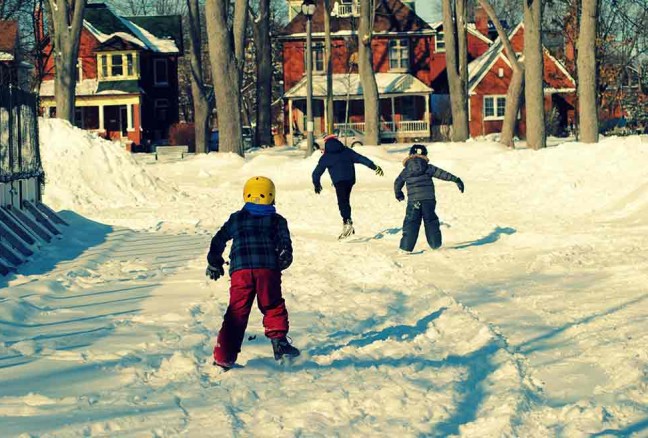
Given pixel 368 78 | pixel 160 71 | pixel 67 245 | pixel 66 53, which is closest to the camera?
pixel 67 245

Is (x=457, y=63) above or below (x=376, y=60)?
below

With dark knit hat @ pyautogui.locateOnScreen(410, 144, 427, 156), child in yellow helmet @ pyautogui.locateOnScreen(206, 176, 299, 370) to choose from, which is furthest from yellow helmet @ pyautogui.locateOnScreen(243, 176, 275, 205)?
dark knit hat @ pyautogui.locateOnScreen(410, 144, 427, 156)

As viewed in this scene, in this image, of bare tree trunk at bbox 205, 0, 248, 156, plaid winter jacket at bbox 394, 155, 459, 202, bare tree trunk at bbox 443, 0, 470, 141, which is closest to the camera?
plaid winter jacket at bbox 394, 155, 459, 202

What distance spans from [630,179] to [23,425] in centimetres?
1622

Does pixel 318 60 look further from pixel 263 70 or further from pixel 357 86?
pixel 263 70

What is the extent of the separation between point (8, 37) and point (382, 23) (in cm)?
2091

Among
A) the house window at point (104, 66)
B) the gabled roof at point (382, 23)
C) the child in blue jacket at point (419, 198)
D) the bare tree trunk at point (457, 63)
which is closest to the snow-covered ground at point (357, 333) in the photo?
the child in blue jacket at point (419, 198)

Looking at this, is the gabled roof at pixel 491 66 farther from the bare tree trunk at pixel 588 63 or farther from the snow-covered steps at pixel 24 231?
the snow-covered steps at pixel 24 231

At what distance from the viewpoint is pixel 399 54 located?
63469 mm

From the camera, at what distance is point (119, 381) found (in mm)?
6711

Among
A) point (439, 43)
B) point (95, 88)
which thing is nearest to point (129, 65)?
point (95, 88)

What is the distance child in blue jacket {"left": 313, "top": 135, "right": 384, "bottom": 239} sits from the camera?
15789 mm

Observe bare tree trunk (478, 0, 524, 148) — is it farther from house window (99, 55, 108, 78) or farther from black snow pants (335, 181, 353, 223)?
house window (99, 55, 108, 78)

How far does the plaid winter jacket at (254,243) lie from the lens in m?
7.34
